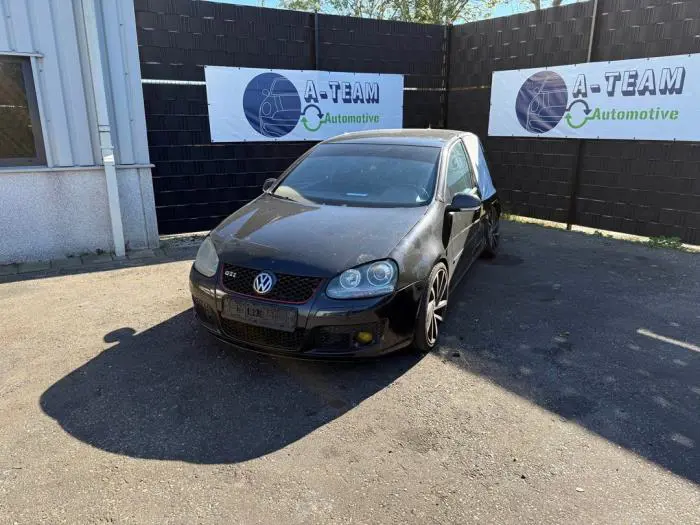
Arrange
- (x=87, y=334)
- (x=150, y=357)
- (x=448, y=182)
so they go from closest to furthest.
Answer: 1. (x=150, y=357)
2. (x=87, y=334)
3. (x=448, y=182)

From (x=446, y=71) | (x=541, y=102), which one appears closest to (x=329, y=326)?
(x=541, y=102)

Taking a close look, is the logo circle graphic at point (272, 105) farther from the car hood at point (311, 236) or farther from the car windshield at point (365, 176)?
the car hood at point (311, 236)

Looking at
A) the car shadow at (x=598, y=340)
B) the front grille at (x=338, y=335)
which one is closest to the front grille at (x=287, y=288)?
the front grille at (x=338, y=335)

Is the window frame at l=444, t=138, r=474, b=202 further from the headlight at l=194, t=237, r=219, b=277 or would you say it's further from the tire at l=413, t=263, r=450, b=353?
the headlight at l=194, t=237, r=219, b=277

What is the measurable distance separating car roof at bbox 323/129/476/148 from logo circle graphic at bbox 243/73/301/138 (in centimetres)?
291

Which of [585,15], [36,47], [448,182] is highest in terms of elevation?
[585,15]

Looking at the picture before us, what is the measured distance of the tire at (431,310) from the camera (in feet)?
11.5

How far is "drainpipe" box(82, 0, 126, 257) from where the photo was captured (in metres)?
5.63

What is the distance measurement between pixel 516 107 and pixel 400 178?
16.5 feet

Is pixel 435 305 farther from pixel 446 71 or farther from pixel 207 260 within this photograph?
pixel 446 71

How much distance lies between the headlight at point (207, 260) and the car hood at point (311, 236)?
0.06 metres

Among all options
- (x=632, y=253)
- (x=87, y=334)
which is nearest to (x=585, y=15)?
(x=632, y=253)

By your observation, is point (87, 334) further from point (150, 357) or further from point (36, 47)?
point (36, 47)

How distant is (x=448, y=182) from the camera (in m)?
4.35
